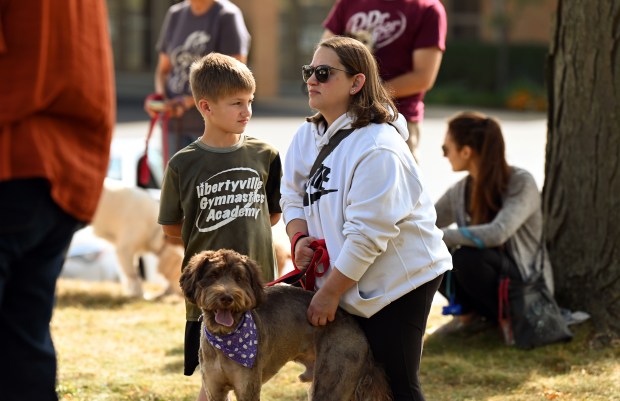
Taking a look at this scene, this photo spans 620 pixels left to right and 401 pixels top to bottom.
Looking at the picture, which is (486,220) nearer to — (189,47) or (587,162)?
(587,162)

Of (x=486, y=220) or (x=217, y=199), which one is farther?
(x=486, y=220)

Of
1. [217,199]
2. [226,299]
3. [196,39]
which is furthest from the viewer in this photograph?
[196,39]

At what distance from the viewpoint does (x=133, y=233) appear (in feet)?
27.3

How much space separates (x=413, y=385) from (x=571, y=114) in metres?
2.90

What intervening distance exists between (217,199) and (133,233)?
14.1ft

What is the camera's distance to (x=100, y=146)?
2885 millimetres

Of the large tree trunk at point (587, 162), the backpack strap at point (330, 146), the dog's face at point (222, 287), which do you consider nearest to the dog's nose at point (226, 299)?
the dog's face at point (222, 287)

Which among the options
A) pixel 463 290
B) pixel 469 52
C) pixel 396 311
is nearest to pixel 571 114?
pixel 463 290

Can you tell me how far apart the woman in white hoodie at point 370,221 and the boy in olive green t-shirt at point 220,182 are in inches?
10.8

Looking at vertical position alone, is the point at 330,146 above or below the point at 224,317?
above

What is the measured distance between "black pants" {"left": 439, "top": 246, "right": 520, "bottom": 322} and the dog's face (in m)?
2.45

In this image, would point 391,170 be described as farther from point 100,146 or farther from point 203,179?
point 100,146

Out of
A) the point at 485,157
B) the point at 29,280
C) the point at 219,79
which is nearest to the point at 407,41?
the point at 485,157

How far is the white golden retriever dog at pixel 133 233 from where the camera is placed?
832 centimetres
